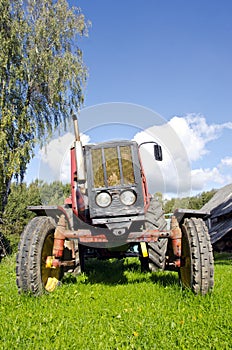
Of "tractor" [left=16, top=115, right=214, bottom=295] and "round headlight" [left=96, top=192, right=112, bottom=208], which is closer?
"tractor" [left=16, top=115, right=214, bottom=295]

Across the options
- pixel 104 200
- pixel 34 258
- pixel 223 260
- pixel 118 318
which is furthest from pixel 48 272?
pixel 223 260

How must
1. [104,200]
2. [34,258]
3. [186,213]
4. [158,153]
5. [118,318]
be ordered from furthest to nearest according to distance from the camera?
[158,153], [186,213], [104,200], [34,258], [118,318]

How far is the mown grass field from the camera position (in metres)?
3.00

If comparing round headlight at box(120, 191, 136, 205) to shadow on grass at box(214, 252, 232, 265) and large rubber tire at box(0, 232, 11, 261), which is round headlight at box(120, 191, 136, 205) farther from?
large rubber tire at box(0, 232, 11, 261)

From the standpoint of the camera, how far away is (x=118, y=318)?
3.70 meters

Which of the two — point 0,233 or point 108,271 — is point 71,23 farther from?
point 108,271

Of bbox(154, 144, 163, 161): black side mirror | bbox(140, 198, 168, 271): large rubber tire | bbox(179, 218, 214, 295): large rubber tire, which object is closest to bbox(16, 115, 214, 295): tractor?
bbox(179, 218, 214, 295): large rubber tire

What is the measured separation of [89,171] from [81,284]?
1.93m

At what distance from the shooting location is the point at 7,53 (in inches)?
568

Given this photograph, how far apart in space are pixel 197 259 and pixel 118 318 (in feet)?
4.40

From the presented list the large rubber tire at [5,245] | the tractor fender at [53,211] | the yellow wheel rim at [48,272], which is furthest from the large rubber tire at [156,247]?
the large rubber tire at [5,245]

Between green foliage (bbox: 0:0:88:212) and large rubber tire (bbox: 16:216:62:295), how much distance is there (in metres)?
8.88

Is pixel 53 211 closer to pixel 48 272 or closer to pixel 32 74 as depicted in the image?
pixel 48 272

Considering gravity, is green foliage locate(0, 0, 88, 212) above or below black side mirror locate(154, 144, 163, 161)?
above
